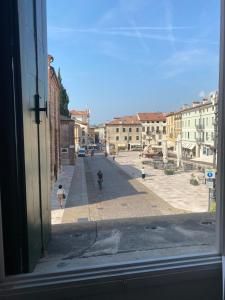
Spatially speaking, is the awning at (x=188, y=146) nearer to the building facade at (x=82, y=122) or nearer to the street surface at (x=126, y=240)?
the street surface at (x=126, y=240)

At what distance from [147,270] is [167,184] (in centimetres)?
631

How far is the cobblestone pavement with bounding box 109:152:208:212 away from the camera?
420 cm

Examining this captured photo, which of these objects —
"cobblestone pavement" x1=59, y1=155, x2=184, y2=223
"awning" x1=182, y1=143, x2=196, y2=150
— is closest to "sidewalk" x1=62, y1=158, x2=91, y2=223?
"cobblestone pavement" x1=59, y1=155, x2=184, y2=223

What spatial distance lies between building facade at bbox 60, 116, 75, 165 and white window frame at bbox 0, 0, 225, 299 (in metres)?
6.30

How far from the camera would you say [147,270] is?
66 centimetres

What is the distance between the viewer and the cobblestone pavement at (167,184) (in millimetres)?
4203

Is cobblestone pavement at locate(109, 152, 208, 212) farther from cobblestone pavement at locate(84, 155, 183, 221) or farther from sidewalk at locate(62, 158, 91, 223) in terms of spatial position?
sidewalk at locate(62, 158, 91, 223)

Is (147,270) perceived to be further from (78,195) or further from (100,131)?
(78,195)

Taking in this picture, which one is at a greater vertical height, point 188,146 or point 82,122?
point 82,122

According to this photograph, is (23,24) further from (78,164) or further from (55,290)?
(78,164)

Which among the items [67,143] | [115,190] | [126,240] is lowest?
[115,190]

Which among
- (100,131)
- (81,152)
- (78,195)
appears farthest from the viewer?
(81,152)

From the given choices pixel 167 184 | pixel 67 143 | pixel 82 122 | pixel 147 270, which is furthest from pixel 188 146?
pixel 67 143

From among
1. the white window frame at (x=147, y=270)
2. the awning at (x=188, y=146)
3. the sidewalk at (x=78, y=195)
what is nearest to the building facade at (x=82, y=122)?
the awning at (x=188, y=146)
